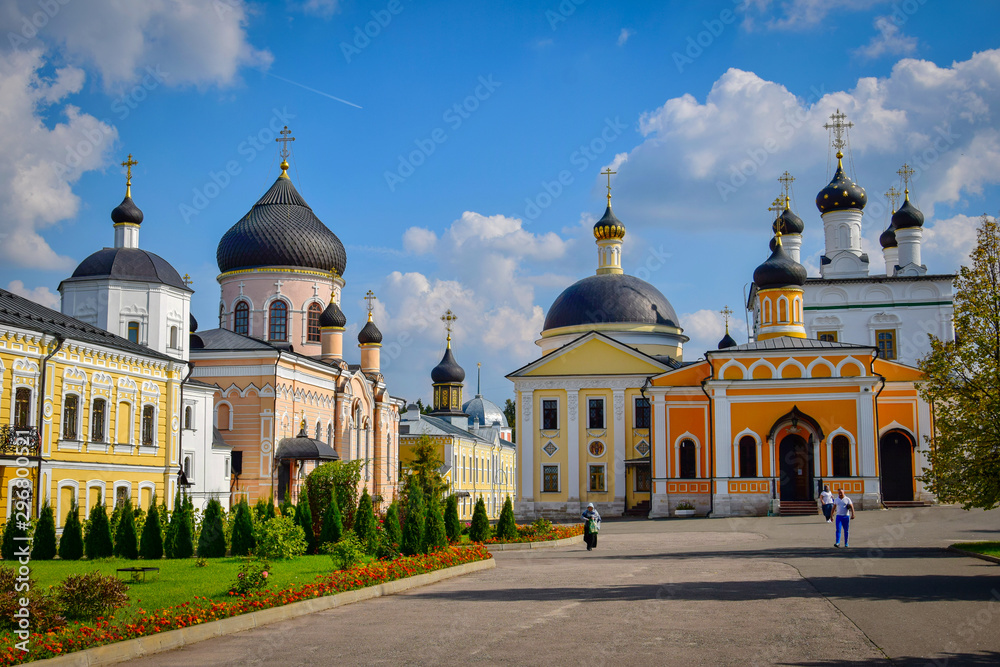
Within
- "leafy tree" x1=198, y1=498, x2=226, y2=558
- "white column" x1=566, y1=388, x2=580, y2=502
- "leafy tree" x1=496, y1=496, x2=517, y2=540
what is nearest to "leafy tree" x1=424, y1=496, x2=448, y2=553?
"leafy tree" x1=198, y1=498, x2=226, y2=558

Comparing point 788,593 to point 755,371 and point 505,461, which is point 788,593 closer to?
point 755,371

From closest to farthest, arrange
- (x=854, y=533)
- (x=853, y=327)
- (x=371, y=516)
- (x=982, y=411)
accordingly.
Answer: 1. (x=982, y=411)
2. (x=371, y=516)
3. (x=854, y=533)
4. (x=853, y=327)

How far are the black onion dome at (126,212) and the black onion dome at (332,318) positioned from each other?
14.1m

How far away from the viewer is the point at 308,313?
1933 inches

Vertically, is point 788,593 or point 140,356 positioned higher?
point 140,356

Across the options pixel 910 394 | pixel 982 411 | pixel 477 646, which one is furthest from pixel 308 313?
pixel 477 646

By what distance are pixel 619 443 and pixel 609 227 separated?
14221 millimetres

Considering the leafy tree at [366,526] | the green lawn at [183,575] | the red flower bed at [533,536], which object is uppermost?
the leafy tree at [366,526]

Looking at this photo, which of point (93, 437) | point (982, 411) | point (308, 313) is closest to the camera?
point (982, 411)

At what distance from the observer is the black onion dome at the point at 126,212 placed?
34.5 m

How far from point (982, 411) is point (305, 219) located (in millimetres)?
39170

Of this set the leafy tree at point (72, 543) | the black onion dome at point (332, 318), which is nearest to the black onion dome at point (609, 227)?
the black onion dome at point (332, 318)

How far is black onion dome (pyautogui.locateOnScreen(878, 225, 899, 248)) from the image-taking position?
48.6 metres

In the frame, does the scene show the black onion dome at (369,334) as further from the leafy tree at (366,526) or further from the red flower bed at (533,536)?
the leafy tree at (366,526)
